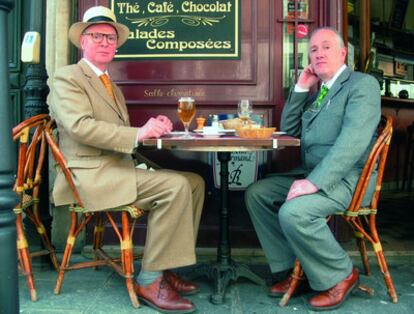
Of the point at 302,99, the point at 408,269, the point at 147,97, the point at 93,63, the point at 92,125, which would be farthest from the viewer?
the point at 147,97

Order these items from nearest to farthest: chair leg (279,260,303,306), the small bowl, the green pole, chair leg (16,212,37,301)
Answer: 1. the green pole
2. the small bowl
3. chair leg (279,260,303,306)
4. chair leg (16,212,37,301)

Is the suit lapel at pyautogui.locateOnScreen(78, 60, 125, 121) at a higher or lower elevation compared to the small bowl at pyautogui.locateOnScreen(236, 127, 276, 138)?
higher

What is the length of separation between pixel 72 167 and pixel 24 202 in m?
0.53

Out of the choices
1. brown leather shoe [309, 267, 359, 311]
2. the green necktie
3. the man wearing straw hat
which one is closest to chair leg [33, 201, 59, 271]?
the man wearing straw hat

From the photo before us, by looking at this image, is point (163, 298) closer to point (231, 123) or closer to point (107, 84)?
point (231, 123)

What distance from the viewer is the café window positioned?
3.79m

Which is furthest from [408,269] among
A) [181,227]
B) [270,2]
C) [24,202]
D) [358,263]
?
[24,202]

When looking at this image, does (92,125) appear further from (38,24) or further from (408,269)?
(408,269)

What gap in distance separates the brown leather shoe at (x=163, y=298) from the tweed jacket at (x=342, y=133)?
0.98 m

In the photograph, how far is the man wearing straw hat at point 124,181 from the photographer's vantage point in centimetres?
274

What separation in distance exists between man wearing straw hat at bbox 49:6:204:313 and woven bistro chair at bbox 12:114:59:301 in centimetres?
26

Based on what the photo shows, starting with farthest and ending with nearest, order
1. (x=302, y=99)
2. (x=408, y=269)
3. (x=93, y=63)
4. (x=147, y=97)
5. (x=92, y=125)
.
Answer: (x=147, y=97), (x=408, y=269), (x=302, y=99), (x=93, y=63), (x=92, y=125)

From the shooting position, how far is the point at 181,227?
279cm

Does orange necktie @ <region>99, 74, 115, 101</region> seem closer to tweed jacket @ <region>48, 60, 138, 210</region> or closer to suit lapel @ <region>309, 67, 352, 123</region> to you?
tweed jacket @ <region>48, 60, 138, 210</region>
